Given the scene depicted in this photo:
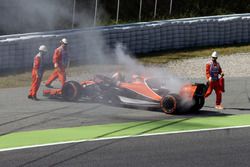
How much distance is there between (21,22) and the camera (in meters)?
28.9

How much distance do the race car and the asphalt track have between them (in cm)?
24

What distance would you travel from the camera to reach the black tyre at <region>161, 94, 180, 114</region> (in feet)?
54.8

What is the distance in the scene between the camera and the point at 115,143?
44.4 feet

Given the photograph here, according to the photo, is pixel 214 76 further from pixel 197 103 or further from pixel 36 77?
pixel 36 77

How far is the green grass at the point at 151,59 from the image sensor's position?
22391 mm

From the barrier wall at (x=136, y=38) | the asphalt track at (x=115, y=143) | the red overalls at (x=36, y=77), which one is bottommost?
the asphalt track at (x=115, y=143)

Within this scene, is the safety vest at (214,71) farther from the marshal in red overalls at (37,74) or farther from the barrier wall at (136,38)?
the barrier wall at (136,38)

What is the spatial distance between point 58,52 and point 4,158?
8331 mm

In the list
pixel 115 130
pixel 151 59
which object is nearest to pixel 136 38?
pixel 151 59

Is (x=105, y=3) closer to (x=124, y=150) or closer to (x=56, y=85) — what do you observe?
(x=56, y=85)

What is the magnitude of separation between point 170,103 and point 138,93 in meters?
1.05

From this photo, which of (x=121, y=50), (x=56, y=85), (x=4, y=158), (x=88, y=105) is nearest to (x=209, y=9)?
(x=121, y=50)

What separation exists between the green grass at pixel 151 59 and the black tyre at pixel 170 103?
6.65 m

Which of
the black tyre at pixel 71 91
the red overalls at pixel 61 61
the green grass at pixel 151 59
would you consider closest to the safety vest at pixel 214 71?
Result: the black tyre at pixel 71 91
